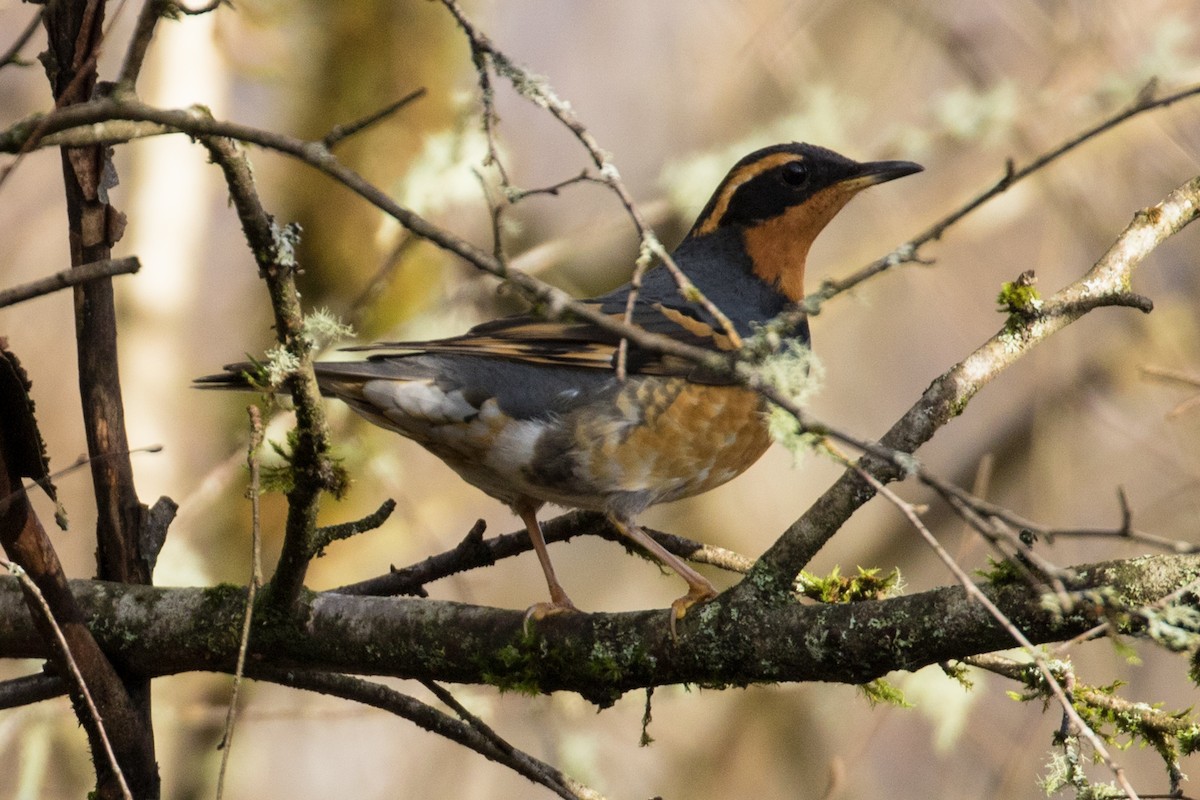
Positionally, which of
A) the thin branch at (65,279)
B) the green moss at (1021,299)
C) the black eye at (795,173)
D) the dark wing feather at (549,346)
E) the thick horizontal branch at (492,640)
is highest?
the black eye at (795,173)

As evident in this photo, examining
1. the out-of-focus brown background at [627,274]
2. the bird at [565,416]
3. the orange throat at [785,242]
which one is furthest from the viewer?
the out-of-focus brown background at [627,274]

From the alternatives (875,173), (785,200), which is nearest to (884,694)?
(875,173)

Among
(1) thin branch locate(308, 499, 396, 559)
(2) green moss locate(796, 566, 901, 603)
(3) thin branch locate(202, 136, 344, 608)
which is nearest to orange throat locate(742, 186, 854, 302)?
(2) green moss locate(796, 566, 901, 603)

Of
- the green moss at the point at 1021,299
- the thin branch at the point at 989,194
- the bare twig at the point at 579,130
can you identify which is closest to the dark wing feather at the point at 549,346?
the green moss at the point at 1021,299

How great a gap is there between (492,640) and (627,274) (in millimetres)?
5379

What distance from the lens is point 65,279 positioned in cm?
224

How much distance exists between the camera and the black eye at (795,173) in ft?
18.1

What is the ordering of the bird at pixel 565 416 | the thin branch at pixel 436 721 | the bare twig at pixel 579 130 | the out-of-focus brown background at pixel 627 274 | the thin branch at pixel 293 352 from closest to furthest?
the bare twig at pixel 579 130
the thin branch at pixel 293 352
the thin branch at pixel 436 721
the bird at pixel 565 416
the out-of-focus brown background at pixel 627 274

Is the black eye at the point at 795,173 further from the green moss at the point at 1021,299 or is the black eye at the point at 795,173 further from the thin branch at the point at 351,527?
the thin branch at the point at 351,527

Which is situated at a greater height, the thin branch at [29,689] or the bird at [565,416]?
the bird at [565,416]

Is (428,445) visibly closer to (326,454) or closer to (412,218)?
(326,454)

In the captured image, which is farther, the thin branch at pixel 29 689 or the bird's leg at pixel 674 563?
the bird's leg at pixel 674 563

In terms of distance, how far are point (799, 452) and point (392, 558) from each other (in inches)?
252

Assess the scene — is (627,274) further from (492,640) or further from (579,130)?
(579,130)
